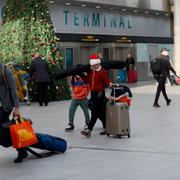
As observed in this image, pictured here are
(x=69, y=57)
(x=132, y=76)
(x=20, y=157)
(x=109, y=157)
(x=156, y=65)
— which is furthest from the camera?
(x=132, y=76)

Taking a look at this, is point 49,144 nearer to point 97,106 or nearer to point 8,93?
point 8,93

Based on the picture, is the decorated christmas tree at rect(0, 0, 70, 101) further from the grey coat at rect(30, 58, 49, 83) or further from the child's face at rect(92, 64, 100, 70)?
the child's face at rect(92, 64, 100, 70)

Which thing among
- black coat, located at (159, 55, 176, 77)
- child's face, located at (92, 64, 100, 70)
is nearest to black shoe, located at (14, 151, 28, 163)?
child's face, located at (92, 64, 100, 70)

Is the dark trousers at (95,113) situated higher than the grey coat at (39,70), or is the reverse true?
the grey coat at (39,70)

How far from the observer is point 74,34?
3056cm

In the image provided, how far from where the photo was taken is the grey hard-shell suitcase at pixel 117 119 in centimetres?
1138

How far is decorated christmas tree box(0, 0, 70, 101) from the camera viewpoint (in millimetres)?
20391

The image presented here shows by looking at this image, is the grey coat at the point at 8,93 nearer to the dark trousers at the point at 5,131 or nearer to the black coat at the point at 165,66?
the dark trousers at the point at 5,131

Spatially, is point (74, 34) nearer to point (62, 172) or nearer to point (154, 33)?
point (154, 33)

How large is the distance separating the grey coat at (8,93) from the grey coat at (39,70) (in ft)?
33.0

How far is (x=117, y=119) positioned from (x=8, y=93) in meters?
2.94

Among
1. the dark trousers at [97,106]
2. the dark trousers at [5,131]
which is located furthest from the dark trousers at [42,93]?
the dark trousers at [5,131]

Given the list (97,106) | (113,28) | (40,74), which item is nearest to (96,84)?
(97,106)

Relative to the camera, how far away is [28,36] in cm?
2042
